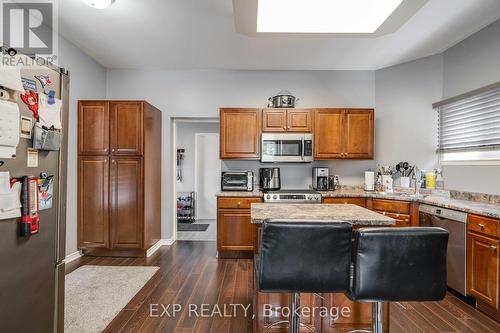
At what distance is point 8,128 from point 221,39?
8.20 ft

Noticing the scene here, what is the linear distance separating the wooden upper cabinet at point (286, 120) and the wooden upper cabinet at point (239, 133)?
13 centimetres

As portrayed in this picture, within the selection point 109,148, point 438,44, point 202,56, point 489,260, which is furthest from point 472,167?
point 109,148

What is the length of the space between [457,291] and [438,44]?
113 inches

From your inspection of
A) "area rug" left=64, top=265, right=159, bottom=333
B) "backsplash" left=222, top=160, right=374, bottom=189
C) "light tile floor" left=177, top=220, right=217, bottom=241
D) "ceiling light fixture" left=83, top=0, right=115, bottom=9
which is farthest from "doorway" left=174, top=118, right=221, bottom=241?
"ceiling light fixture" left=83, top=0, right=115, bottom=9

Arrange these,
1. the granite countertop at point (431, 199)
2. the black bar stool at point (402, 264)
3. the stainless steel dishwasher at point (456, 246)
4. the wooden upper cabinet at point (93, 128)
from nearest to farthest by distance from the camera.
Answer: the black bar stool at point (402, 264)
the granite countertop at point (431, 199)
the stainless steel dishwasher at point (456, 246)
the wooden upper cabinet at point (93, 128)

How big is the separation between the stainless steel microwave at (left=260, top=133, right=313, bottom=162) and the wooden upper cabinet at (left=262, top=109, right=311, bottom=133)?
90 millimetres

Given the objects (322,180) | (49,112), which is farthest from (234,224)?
(49,112)

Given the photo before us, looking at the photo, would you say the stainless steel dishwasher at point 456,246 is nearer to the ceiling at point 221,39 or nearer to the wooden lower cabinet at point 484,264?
the wooden lower cabinet at point 484,264

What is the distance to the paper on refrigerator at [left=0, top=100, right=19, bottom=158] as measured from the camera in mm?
1150

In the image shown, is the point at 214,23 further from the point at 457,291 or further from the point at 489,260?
the point at 457,291

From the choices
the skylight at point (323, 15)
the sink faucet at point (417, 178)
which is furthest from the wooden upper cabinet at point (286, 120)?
the sink faucet at point (417, 178)

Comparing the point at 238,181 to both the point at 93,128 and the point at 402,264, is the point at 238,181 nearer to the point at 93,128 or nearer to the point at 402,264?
the point at 93,128

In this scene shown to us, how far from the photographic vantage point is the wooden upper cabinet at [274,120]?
377 centimetres

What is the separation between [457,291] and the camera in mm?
2496
